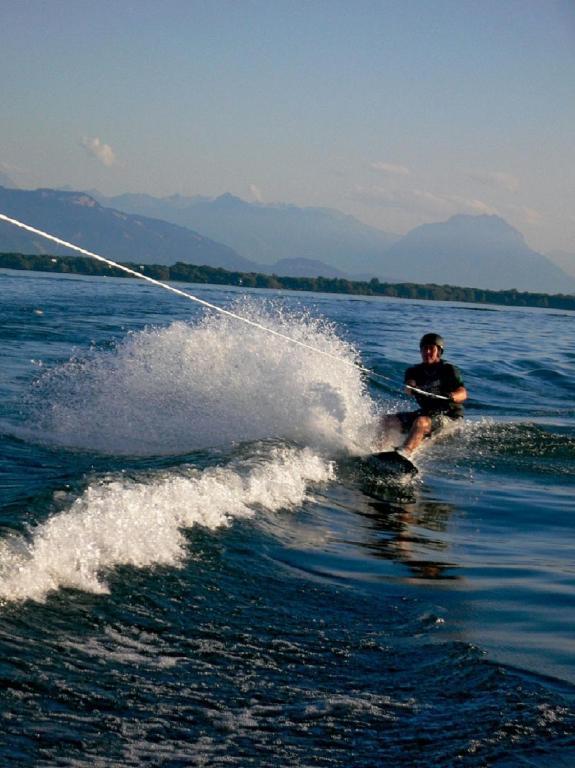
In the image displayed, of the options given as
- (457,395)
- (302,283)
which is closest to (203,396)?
(457,395)

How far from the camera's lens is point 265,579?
6602 mm

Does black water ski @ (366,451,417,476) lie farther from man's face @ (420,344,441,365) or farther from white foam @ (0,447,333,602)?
white foam @ (0,447,333,602)

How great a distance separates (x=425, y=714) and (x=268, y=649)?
1.01 metres

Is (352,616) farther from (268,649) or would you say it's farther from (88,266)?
(88,266)

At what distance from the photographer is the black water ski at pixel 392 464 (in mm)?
11422

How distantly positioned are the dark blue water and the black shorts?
468 mm

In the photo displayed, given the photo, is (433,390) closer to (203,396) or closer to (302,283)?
(203,396)

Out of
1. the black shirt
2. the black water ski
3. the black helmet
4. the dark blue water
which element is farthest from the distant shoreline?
the black water ski

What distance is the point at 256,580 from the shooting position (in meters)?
6.54

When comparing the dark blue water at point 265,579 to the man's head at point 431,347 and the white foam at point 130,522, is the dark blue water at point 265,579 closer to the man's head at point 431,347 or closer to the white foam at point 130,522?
the white foam at point 130,522

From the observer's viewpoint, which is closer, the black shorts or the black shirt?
the black shorts

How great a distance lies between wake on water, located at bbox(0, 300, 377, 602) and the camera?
6.08 m

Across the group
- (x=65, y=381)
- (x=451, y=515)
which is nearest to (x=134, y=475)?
(x=451, y=515)

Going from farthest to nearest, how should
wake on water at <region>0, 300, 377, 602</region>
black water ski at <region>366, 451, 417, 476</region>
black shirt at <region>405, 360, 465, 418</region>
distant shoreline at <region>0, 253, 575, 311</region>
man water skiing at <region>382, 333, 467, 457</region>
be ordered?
distant shoreline at <region>0, 253, 575, 311</region> < black shirt at <region>405, 360, 465, 418</region> < man water skiing at <region>382, 333, 467, 457</region> < black water ski at <region>366, 451, 417, 476</region> < wake on water at <region>0, 300, 377, 602</region>
